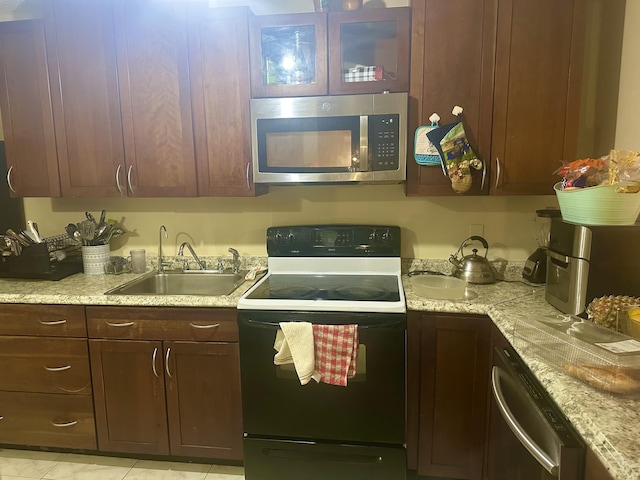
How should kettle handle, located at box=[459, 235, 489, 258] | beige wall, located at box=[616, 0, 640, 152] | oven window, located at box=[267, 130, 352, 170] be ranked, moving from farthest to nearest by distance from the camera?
kettle handle, located at box=[459, 235, 489, 258] < oven window, located at box=[267, 130, 352, 170] < beige wall, located at box=[616, 0, 640, 152]

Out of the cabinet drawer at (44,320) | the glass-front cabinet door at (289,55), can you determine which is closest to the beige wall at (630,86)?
the glass-front cabinet door at (289,55)

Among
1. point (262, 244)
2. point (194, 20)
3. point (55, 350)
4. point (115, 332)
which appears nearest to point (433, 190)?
point (262, 244)

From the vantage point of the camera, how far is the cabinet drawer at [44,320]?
6.50 ft

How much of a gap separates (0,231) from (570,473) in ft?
9.49

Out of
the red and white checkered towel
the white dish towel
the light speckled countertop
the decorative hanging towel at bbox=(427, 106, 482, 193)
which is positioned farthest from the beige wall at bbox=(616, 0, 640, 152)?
the white dish towel

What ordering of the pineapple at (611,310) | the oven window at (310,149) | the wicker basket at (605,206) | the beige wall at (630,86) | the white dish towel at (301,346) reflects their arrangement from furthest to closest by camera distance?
1. the oven window at (310,149)
2. the beige wall at (630,86)
3. the white dish towel at (301,346)
4. the wicker basket at (605,206)
5. the pineapple at (611,310)

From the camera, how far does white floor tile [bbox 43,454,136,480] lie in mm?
2051

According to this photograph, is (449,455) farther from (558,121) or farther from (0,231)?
(0,231)

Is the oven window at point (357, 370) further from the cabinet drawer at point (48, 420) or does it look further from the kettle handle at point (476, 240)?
the cabinet drawer at point (48, 420)

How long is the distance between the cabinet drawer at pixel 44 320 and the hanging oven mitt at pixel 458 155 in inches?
71.0

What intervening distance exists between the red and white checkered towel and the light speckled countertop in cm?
30

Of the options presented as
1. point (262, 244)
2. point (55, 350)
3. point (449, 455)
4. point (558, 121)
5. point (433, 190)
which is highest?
point (558, 121)

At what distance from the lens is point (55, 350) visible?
6.63 feet

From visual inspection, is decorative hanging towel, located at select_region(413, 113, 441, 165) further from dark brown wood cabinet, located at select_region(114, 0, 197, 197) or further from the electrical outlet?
dark brown wood cabinet, located at select_region(114, 0, 197, 197)
